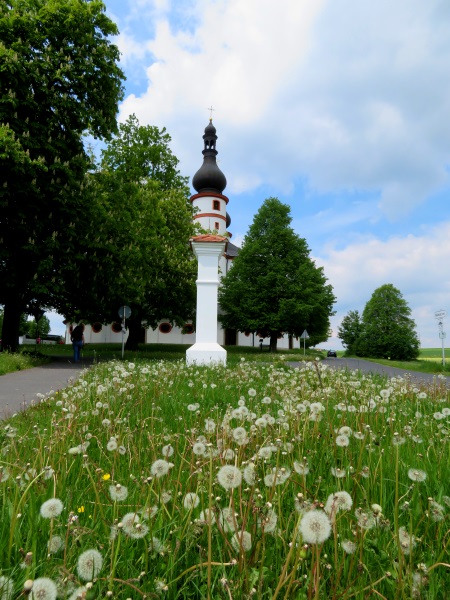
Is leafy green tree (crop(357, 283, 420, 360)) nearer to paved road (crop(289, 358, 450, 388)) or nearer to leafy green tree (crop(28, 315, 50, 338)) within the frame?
paved road (crop(289, 358, 450, 388))

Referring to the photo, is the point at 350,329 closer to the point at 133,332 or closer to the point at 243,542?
the point at 133,332

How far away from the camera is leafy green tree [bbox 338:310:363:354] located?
67125 millimetres

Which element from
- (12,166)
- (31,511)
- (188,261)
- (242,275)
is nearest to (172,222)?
(188,261)

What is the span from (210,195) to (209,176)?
2.60m

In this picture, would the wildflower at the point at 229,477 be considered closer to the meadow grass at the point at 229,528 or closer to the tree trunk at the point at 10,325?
the meadow grass at the point at 229,528

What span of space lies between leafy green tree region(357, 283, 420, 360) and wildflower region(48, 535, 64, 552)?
56.6 metres

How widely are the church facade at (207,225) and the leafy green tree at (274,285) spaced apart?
38.2ft

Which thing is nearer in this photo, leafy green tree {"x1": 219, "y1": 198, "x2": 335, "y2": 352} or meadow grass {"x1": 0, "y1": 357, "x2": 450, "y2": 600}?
meadow grass {"x1": 0, "y1": 357, "x2": 450, "y2": 600}

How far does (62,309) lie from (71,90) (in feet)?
32.7

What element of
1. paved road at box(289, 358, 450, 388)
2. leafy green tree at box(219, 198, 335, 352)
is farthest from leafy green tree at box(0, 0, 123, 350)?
leafy green tree at box(219, 198, 335, 352)

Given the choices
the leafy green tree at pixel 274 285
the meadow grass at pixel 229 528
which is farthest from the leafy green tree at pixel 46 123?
the leafy green tree at pixel 274 285

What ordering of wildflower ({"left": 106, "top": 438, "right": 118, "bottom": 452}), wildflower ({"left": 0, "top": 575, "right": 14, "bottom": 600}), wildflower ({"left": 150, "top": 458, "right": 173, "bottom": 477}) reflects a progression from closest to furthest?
wildflower ({"left": 0, "top": 575, "right": 14, "bottom": 600}) → wildflower ({"left": 150, "top": 458, "right": 173, "bottom": 477}) → wildflower ({"left": 106, "top": 438, "right": 118, "bottom": 452})

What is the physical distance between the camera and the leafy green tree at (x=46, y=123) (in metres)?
15.4

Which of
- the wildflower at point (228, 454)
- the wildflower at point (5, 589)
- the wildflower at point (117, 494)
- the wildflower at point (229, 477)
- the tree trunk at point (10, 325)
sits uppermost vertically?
the tree trunk at point (10, 325)
